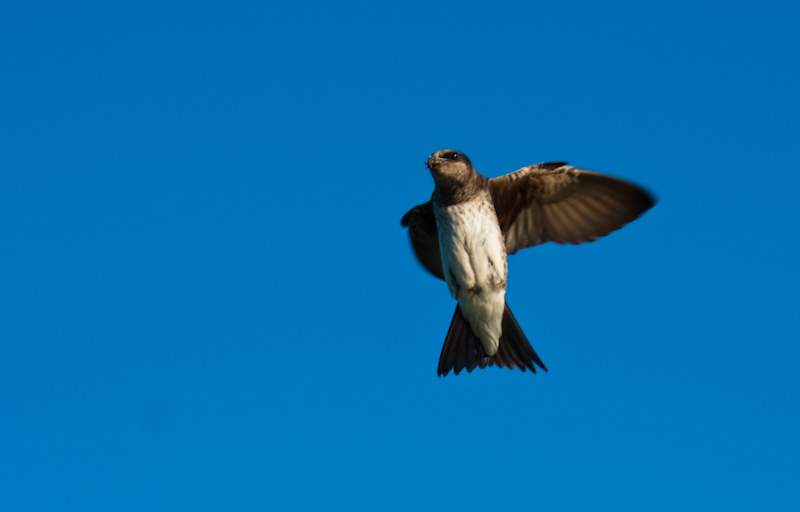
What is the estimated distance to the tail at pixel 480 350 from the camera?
10000mm

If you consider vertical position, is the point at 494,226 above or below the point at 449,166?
below

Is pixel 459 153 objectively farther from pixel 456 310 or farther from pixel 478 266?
pixel 456 310

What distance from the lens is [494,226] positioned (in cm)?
946

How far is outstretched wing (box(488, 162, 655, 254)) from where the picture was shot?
1003 cm

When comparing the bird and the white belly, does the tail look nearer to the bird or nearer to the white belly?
the bird

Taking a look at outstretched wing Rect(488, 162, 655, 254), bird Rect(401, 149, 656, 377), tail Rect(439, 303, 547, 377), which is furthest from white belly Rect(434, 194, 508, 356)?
outstretched wing Rect(488, 162, 655, 254)

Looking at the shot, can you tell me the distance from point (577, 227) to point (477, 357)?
5.68 feet

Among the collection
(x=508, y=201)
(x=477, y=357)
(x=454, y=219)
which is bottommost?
(x=477, y=357)

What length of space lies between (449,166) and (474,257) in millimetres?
928

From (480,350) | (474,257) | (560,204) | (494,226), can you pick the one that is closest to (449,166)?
(494,226)

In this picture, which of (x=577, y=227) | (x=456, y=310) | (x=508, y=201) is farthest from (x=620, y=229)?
(x=456, y=310)

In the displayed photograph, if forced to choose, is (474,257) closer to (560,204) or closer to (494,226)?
(494,226)

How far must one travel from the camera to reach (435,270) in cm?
1073

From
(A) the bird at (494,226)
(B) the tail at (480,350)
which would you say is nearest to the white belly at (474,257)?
(A) the bird at (494,226)
